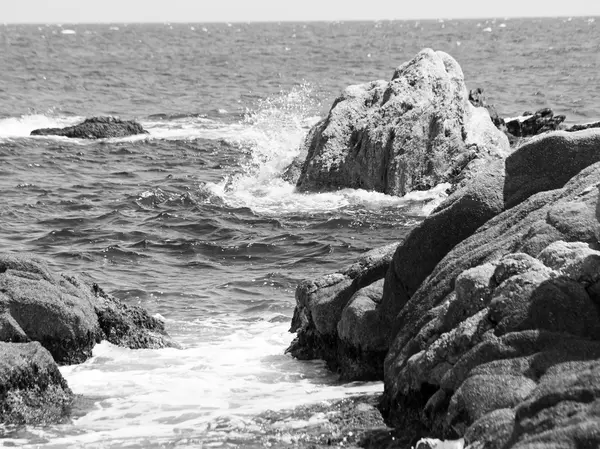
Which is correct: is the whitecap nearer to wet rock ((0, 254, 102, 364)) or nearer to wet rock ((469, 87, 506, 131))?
wet rock ((469, 87, 506, 131))

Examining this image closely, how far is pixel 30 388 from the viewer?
31.3ft

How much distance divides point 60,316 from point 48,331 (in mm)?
206

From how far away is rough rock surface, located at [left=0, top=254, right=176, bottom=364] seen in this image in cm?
1095

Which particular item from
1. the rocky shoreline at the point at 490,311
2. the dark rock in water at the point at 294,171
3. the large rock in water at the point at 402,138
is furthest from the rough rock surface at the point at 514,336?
the dark rock in water at the point at 294,171

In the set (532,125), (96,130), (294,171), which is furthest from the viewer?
(96,130)

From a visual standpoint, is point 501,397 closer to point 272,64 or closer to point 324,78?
point 324,78

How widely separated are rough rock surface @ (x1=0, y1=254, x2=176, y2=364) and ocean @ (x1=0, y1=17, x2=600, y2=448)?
287 mm

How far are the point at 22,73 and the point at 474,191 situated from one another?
180 feet

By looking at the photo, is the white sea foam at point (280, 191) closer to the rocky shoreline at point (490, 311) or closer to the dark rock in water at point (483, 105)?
the dark rock in water at point (483, 105)

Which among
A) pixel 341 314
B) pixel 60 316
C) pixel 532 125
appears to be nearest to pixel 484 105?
pixel 532 125

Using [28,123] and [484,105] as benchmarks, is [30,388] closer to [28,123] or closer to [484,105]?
[484,105]

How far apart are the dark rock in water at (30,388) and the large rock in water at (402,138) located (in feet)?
42.9

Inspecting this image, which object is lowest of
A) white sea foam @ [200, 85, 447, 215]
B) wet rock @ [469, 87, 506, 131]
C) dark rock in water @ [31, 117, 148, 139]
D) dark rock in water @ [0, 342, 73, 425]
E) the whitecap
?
the whitecap

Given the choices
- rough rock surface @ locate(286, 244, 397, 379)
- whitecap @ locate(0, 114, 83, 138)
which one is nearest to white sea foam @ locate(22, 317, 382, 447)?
rough rock surface @ locate(286, 244, 397, 379)
